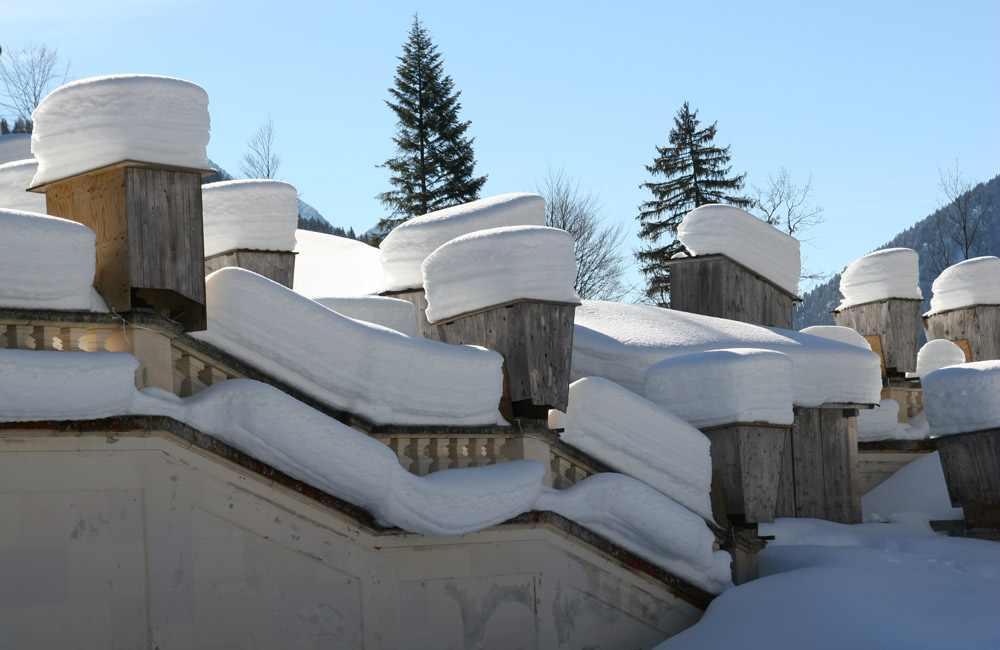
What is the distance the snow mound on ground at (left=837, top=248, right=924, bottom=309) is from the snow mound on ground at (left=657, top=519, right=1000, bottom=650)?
6530 mm

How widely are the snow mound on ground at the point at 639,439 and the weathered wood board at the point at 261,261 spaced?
3800 mm

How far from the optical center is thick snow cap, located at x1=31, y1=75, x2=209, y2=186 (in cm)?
601

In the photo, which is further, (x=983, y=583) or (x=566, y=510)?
(x=983, y=583)

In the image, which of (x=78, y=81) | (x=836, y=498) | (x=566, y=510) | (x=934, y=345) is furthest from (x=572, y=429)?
(x=934, y=345)

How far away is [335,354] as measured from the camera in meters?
6.54

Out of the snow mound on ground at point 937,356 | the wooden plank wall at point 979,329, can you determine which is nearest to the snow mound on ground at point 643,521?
the snow mound on ground at point 937,356

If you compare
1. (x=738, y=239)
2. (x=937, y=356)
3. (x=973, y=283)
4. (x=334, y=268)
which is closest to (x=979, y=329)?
(x=973, y=283)

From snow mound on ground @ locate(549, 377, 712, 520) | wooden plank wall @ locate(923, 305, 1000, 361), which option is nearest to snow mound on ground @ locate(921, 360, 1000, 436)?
snow mound on ground @ locate(549, 377, 712, 520)

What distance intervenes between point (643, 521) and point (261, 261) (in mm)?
4636

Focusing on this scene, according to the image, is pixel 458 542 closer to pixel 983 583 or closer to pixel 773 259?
pixel 983 583

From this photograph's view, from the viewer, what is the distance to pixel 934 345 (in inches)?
631

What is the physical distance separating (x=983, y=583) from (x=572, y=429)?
332 cm

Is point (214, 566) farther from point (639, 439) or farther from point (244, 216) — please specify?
point (244, 216)

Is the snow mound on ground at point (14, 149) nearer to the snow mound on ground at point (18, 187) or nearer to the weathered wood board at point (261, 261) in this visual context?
the snow mound on ground at point (18, 187)
